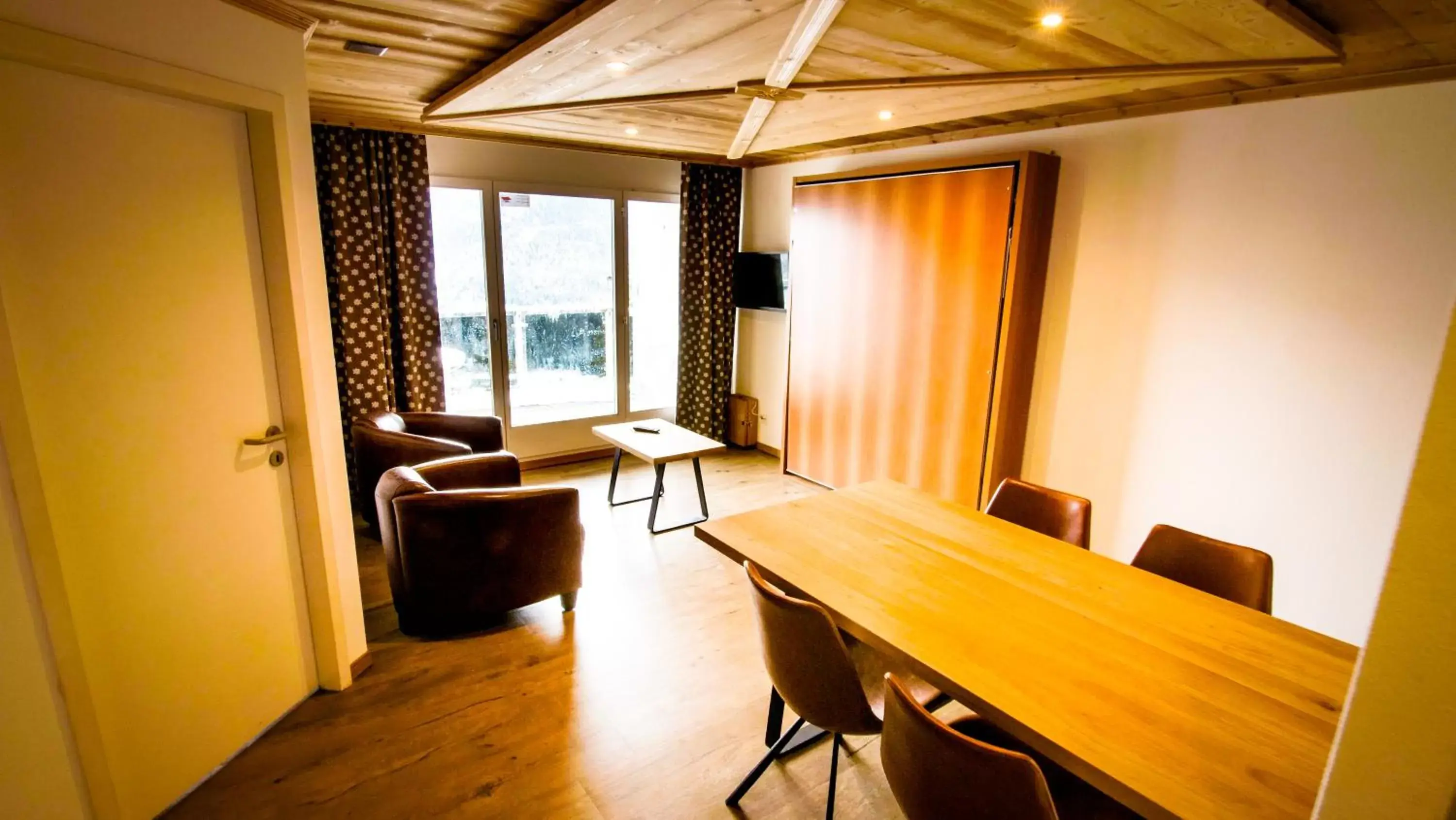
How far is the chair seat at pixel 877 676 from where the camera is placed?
173cm

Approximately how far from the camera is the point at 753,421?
5.67 metres

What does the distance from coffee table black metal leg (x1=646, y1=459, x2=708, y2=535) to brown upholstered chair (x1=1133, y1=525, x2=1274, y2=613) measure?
2.37 metres

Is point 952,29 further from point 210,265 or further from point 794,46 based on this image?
point 210,265

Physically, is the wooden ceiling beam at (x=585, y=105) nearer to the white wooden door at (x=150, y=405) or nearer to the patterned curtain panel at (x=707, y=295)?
the white wooden door at (x=150, y=405)

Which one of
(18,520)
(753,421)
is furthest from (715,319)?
(18,520)

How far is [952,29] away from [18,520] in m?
2.70

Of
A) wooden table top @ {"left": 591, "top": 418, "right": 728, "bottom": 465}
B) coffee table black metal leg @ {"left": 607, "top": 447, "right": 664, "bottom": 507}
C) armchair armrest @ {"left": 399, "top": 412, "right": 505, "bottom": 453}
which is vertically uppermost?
armchair armrest @ {"left": 399, "top": 412, "right": 505, "bottom": 453}

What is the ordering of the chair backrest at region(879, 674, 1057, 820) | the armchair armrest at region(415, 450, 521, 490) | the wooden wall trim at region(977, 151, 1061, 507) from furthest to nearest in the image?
the wooden wall trim at region(977, 151, 1061, 507)
the armchair armrest at region(415, 450, 521, 490)
the chair backrest at region(879, 674, 1057, 820)

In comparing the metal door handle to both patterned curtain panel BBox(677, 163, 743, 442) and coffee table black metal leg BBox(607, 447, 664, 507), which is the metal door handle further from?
patterned curtain panel BBox(677, 163, 743, 442)

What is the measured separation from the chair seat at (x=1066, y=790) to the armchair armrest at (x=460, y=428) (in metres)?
3.08

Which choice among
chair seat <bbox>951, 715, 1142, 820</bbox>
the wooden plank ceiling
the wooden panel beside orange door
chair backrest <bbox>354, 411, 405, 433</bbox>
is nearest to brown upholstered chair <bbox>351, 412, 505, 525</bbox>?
chair backrest <bbox>354, 411, 405, 433</bbox>

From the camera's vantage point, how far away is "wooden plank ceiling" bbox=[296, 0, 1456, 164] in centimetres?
179

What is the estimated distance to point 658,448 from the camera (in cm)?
383

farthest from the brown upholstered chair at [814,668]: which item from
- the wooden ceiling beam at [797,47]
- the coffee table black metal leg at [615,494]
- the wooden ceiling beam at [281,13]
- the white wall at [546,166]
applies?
the white wall at [546,166]
